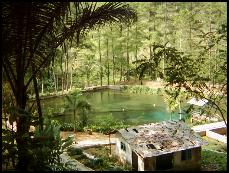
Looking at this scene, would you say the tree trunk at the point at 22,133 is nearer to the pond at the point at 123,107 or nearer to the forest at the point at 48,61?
the forest at the point at 48,61

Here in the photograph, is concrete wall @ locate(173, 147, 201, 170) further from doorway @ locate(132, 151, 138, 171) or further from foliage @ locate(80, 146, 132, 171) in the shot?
foliage @ locate(80, 146, 132, 171)

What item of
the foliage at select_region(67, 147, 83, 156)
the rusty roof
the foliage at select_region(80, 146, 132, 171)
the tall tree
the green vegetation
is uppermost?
the tall tree

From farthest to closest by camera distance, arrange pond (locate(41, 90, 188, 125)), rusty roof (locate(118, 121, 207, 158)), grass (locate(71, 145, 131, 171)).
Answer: pond (locate(41, 90, 188, 125)) → grass (locate(71, 145, 131, 171)) → rusty roof (locate(118, 121, 207, 158))

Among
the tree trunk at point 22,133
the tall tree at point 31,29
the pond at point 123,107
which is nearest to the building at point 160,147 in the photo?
the pond at point 123,107

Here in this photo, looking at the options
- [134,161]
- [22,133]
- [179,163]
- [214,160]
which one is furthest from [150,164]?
[22,133]

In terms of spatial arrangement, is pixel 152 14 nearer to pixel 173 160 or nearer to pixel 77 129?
pixel 77 129

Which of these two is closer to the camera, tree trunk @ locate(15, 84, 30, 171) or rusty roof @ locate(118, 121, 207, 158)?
tree trunk @ locate(15, 84, 30, 171)

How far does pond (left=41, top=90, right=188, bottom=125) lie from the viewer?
27859mm

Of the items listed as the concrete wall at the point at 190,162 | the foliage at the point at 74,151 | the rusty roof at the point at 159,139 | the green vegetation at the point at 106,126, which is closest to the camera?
the rusty roof at the point at 159,139

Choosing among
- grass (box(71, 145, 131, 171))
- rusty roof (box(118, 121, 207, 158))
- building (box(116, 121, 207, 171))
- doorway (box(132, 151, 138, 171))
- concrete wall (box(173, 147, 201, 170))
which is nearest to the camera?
rusty roof (box(118, 121, 207, 158))

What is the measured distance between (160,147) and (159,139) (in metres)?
0.55

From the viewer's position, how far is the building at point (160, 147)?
1605 centimetres

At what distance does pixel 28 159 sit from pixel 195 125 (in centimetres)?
2032

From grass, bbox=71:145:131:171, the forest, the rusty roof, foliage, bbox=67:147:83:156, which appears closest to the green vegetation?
grass, bbox=71:145:131:171
